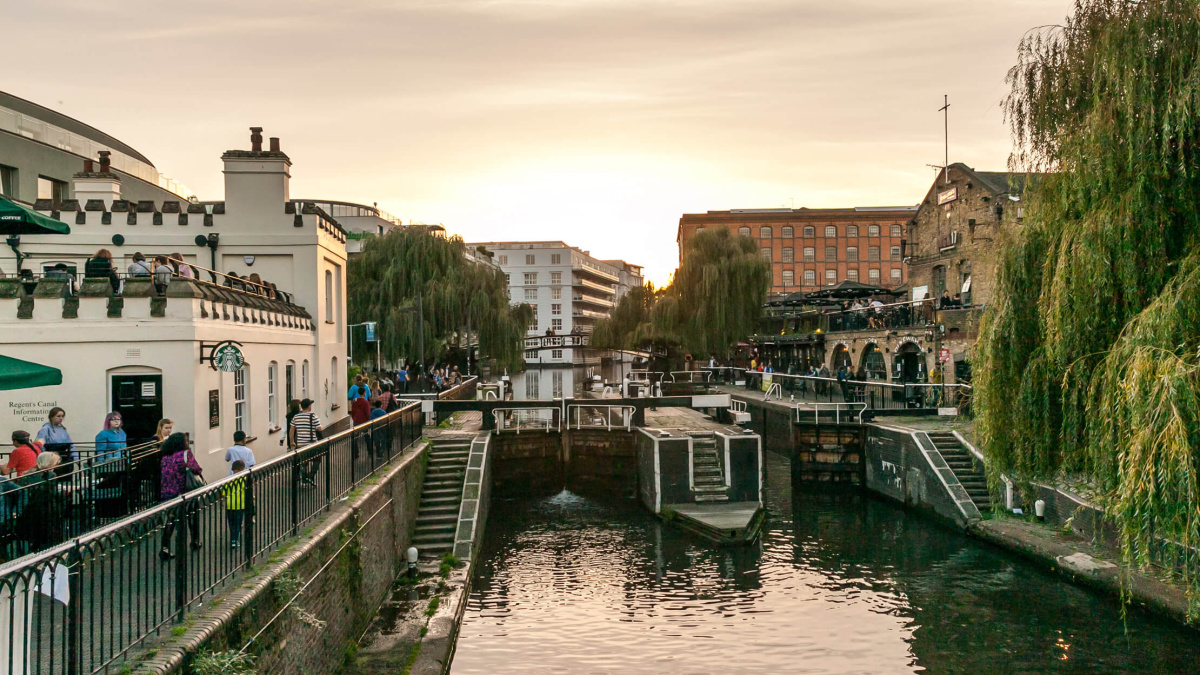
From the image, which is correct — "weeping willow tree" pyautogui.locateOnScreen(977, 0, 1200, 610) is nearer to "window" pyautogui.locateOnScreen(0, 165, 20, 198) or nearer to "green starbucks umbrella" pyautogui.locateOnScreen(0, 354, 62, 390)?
"green starbucks umbrella" pyautogui.locateOnScreen(0, 354, 62, 390)

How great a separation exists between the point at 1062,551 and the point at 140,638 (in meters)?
15.3

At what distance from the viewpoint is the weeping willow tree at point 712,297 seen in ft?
164

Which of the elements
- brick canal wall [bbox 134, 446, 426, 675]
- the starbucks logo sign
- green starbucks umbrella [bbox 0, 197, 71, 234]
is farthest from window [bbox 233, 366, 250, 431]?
green starbucks umbrella [bbox 0, 197, 71, 234]

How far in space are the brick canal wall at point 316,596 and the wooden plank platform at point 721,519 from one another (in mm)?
6704

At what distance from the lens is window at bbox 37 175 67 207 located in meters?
35.3

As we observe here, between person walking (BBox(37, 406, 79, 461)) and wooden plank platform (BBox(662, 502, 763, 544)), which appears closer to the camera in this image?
person walking (BBox(37, 406, 79, 461))

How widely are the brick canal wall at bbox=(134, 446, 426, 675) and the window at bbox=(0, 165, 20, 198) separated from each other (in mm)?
25488

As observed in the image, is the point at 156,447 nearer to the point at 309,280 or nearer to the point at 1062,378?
the point at 309,280

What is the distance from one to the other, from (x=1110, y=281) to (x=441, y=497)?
44.1ft

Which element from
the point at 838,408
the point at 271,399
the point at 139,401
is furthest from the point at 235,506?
the point at 838,408

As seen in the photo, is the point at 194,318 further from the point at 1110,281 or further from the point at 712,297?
the point at 712,297

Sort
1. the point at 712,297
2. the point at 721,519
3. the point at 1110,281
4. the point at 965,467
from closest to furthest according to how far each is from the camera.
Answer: the point at 1110,281, the point at 721,519, the point at 965,467, the point at 712,297

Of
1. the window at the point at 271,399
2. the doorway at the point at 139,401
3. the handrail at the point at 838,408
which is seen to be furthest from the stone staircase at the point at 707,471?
the doorway at the point at 139,401

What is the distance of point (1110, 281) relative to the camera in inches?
444
